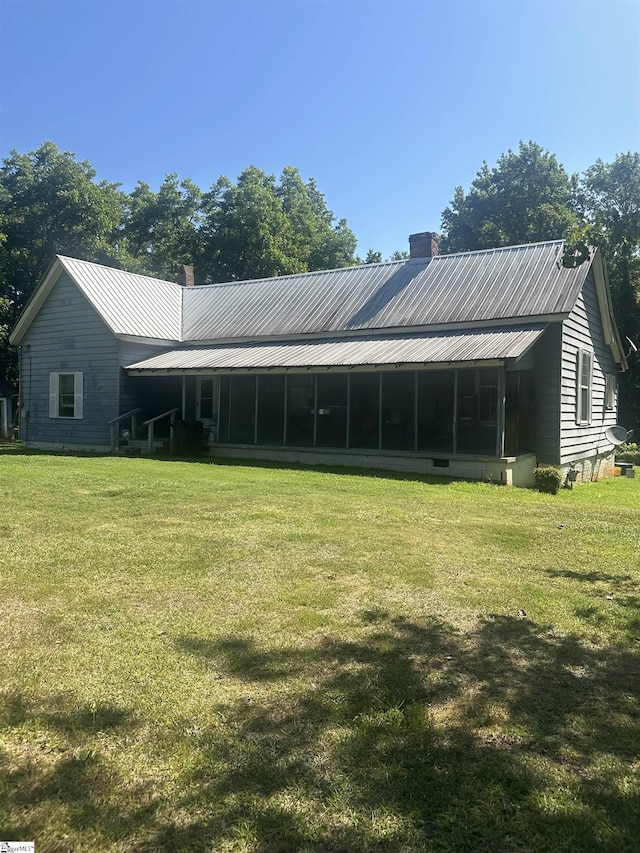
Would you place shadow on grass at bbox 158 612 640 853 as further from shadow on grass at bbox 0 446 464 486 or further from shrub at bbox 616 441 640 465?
shrub at bbox 616 441 640 465

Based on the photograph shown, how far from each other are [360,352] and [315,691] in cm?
1266

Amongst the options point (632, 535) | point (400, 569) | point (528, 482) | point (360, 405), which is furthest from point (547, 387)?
point (400, 569)

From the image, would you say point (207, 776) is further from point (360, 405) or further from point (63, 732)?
point (360, 405)

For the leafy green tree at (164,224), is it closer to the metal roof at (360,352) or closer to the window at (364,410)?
the metal roof at (360,352)

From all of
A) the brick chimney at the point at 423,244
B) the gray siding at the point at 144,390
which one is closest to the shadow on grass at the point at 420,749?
the gray siding at the point at 144,390

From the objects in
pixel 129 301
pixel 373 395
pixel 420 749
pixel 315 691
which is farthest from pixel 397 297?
pixel 420 749

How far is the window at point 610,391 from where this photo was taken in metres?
19.6

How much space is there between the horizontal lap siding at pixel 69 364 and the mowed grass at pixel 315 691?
12.2 meters

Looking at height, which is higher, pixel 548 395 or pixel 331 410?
pixel 548 395

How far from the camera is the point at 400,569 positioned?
5.74 m

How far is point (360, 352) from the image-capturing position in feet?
50.8

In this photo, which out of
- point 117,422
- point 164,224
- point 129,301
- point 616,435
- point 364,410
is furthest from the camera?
point 164,224

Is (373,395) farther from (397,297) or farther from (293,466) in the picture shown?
(397,297)

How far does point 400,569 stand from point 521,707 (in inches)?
101
